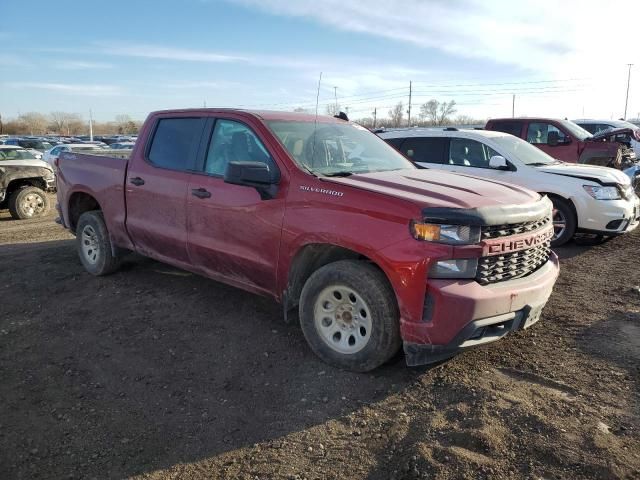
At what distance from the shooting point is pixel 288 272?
3.96 m

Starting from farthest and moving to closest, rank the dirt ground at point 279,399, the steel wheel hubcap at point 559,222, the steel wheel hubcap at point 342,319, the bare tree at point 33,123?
the bare tree at point 33,123
the steel wheel hubcap at point 559,222
the steel wheel hubcap at point 342,319
the dirt ground at point 279,399

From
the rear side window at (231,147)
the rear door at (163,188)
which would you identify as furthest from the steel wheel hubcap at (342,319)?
the rear door at (163,188)

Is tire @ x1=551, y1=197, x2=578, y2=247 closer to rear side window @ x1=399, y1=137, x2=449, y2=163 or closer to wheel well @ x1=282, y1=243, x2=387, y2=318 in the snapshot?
Answer: rear side window @ x1=399, y1=137, x2=449, y2=163

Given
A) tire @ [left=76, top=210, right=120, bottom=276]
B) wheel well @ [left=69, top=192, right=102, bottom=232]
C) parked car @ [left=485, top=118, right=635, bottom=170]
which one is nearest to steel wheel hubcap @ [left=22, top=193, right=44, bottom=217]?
wheel well @ [left=69, top=192, right=102, bottom=232]

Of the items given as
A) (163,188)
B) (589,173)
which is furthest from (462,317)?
(589,173)

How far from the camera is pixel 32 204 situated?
37.9ft

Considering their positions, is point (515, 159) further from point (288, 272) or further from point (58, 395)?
point (58, 395)

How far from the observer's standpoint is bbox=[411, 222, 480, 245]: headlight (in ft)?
10.6

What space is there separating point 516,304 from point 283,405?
170 cm

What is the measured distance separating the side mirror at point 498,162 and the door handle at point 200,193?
497 cm

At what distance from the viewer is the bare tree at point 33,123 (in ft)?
311

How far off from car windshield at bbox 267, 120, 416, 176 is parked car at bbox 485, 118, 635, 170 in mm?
7308

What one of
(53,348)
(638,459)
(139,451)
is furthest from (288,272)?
(638,459)

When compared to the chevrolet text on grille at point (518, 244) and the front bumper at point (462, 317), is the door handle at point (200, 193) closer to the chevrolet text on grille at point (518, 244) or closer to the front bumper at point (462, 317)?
the front bumper at point (462, 317)
